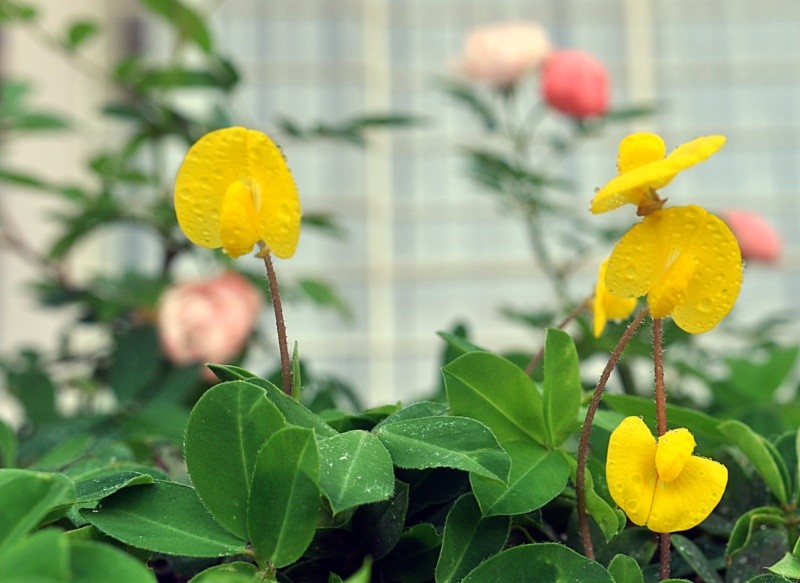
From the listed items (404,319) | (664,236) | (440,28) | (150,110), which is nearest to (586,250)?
(150,110)

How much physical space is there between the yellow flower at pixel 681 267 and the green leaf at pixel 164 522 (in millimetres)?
78

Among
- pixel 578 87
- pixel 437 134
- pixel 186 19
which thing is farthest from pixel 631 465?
pixel 437 134

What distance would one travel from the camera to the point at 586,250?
2.13 ft

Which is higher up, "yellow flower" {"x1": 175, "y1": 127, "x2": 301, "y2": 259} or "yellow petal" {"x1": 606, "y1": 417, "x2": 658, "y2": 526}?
"yellow flower" {"x1": 175, "y1": 127, "x2": 301, "y2": 259}

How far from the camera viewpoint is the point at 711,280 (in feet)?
0.47

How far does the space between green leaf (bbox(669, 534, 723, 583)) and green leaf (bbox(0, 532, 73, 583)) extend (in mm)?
107

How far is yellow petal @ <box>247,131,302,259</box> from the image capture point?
5.8 inches

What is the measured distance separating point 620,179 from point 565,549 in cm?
6

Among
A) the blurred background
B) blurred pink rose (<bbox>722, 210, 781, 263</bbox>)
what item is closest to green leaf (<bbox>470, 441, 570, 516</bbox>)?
blurred pink rose (<bbox>722, 210, 781, 263</bbox>)

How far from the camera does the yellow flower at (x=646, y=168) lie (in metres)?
0.13

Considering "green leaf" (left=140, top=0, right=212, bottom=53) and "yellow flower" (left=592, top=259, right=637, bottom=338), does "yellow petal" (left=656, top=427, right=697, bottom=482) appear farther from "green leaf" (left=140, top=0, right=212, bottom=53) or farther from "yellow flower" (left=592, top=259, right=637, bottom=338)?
"green leaf" (left=140, top=0, right=212, bottom=53)

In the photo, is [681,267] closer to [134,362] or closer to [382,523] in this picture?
[382,523]

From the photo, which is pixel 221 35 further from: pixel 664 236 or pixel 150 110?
pixel 664 236

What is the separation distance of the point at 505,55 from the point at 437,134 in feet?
10.1
